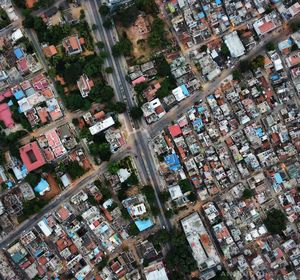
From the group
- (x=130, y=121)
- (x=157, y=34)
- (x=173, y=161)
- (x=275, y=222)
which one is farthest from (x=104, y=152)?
(x=275, y=222)

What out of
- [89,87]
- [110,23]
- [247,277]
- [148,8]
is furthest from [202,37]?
[247,277]

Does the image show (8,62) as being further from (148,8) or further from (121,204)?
(121,204)

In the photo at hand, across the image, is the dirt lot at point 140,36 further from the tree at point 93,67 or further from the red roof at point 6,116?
the red roof at point 6,116

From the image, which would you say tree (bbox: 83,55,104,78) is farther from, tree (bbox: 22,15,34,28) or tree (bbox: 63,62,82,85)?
tree (bbox: 22,15,34,28)

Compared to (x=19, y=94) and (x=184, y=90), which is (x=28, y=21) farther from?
(x=184, y=90)

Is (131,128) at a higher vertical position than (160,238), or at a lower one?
higher

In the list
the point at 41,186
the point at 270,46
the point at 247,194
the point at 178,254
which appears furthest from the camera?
the point at 270,46

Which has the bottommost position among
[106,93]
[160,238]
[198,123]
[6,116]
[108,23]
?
[160,238]
